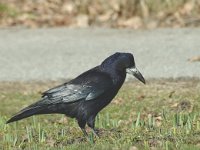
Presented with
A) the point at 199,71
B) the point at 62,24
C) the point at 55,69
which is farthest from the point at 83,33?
the point at 199,71

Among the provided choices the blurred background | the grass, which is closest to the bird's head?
the grass

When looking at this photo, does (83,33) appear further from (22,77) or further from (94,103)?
(94,103)

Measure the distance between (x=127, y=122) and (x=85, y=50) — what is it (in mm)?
4807

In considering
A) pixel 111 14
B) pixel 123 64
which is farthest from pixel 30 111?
pixel 111 14

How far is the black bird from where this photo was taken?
7316mm

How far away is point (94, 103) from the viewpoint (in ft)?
24.2

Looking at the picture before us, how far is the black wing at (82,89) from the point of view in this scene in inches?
288

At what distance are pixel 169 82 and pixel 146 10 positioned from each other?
4363 millimetres

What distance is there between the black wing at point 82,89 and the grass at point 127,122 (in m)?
0.32

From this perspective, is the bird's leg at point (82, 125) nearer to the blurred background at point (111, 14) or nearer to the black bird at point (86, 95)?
the black bird at point (86, 95)

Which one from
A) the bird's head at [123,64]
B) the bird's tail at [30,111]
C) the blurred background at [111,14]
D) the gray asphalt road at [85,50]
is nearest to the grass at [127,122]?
the bird's tail at [30,111]

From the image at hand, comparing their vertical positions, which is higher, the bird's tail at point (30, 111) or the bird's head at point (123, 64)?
the bird's head at point (123, 64)

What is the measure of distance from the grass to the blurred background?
4121 mm

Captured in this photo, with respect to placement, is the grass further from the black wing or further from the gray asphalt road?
the gray asphalt road
